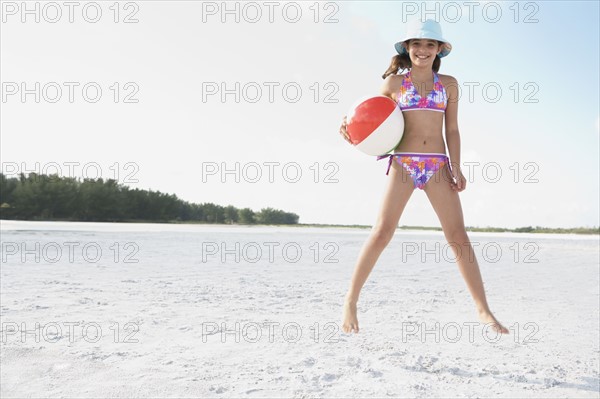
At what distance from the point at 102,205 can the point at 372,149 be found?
50.3 meters

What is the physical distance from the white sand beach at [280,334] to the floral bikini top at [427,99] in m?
12.7

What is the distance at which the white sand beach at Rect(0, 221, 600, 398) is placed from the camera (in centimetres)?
1455

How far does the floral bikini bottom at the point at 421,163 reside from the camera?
1.94 meters

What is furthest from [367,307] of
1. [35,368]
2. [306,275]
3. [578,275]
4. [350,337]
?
[578,275]

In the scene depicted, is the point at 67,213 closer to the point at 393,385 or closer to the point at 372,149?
the point at 393,385

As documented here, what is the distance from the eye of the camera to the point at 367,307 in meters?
19.8

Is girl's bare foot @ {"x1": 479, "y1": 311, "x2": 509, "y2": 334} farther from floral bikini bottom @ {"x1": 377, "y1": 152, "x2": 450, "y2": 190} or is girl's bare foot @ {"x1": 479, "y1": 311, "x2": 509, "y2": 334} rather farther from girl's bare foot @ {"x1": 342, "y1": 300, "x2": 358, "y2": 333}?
floral bikini bottom @ {"x1": 377, "y1": 152, "x2": 450, "y2": 190}

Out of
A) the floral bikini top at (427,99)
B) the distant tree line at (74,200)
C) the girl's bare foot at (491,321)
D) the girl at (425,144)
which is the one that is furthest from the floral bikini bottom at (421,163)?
the distant tree line at (74,200)

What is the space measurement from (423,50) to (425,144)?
1.16ft

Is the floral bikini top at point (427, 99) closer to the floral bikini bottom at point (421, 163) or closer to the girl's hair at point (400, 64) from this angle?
the girl's hair at point (400, 64)

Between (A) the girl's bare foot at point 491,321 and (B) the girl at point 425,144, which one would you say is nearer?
(B) the girl at point 425,144

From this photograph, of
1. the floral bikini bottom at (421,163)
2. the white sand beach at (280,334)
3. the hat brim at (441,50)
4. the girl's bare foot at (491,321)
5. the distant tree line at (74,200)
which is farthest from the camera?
the distant tree line at (74,200)

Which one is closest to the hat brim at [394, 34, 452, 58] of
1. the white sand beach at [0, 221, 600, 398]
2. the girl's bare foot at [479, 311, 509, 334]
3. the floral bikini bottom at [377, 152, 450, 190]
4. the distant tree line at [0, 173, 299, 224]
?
the floral bikini bottom at [377, 152, 450, 190]

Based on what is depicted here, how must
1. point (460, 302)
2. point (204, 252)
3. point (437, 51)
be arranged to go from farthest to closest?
point (204, 252) < point (460, 302) < point (437, 51)
